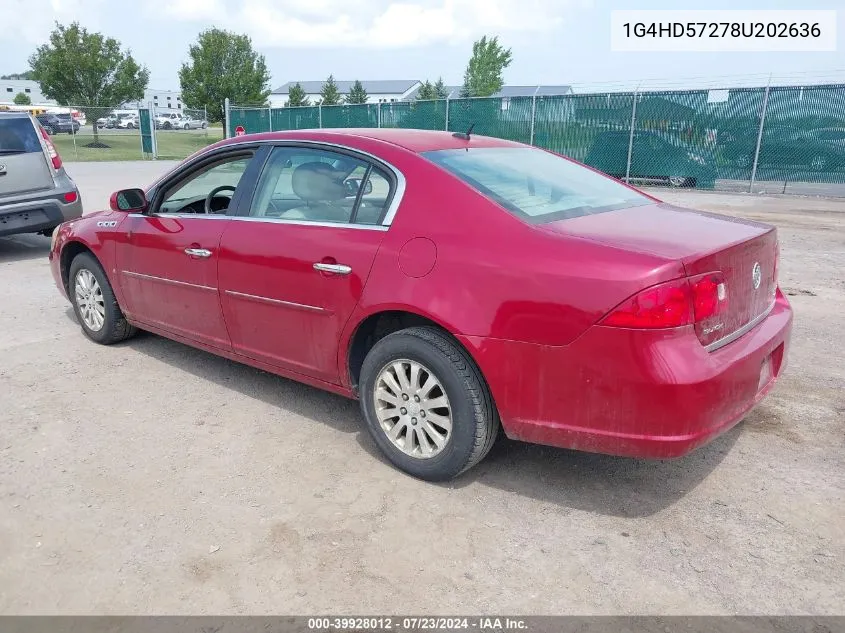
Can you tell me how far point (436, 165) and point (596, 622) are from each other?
2.06 meters

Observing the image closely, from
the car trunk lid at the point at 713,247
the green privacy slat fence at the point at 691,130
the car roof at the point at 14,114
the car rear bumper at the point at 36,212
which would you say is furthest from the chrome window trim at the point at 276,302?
the green privacy slat fence at the point at 691,130

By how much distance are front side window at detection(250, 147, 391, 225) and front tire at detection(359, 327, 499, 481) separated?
2.23 ft

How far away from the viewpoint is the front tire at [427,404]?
3.01 meters

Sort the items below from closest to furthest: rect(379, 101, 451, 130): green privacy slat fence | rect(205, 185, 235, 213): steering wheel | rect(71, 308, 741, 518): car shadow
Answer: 1. rect(71, 308, 741, 518): car shadow
2. rect(205, 185, 235, 213): steering wheel
3. rect(379, 101, 451, 130): green privacy slat fence

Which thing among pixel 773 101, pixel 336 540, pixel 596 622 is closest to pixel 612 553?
pixel 596 622

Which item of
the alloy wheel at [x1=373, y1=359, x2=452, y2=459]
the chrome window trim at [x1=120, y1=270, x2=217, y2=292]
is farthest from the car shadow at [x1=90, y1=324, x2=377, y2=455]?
the chrome window trim at [x1=120, y1=270, x2=217, y2=292]

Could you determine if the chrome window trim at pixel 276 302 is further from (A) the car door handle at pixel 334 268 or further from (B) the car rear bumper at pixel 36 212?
(B) the car rear bumper at pixel 36 212

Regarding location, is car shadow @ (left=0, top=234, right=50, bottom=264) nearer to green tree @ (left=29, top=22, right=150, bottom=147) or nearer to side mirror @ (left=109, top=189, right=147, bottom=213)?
side mirror @ (left=109, top=189, right=147, bottom=213)

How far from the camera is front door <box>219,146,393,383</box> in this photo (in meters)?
3.39

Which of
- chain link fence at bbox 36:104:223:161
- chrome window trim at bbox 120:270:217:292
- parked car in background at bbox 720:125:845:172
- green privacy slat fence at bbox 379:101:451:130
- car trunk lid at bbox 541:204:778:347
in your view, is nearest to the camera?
car trunk lid at bbox 541:204:778:347

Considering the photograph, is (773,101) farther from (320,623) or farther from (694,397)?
(320,623)

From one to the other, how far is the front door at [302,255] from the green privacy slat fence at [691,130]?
1224 centimetres

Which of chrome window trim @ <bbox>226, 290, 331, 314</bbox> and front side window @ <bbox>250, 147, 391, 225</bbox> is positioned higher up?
front side window @ <bbox>250, 147, 391, 225</bbox>

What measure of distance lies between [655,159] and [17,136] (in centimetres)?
1348
